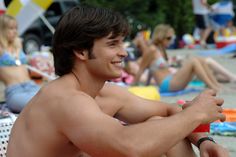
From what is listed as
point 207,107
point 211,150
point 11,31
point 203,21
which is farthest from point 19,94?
point 203,21

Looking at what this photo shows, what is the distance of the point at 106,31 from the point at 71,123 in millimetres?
360

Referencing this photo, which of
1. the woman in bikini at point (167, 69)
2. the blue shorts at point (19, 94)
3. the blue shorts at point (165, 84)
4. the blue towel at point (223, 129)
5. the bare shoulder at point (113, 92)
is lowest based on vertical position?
the blue shorts at point (165, 84)

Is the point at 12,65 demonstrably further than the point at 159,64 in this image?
No

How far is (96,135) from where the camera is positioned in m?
1.68

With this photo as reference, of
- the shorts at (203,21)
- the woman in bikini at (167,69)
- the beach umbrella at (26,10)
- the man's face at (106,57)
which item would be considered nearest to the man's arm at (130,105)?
the man's face at (106,57)

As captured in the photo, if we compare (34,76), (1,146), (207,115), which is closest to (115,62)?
(207,115)

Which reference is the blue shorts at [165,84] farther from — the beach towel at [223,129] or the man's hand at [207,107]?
the man's hand at [207,107]

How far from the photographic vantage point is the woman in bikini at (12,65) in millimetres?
4809

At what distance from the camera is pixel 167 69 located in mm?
6703

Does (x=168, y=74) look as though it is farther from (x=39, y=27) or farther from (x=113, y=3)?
(x=113, y=3)

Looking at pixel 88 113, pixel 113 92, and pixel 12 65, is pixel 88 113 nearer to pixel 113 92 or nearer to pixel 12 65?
pixel 113 92

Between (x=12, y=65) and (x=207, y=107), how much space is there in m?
3.64

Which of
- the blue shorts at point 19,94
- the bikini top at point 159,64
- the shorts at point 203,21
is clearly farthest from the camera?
the shorts at point 203,21

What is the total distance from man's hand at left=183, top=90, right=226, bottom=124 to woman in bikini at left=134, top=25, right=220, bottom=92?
4.22m
